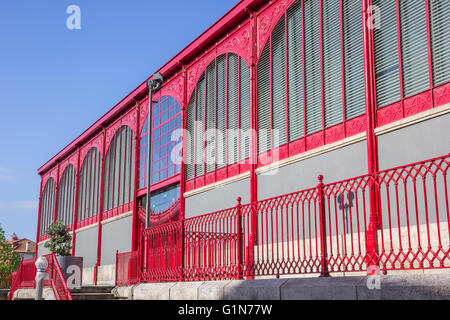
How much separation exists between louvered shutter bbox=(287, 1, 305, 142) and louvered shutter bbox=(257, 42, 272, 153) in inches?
40.1

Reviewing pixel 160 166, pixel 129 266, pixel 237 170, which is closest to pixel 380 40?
pixel 237 170

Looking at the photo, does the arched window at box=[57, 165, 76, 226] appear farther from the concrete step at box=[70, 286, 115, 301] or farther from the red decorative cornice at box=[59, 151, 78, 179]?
the concrete step at box=[70, 286, 115, 301]

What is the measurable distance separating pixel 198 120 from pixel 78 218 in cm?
1527

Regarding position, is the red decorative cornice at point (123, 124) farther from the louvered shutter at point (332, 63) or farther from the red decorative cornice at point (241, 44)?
the louvered shutter at point (332, 63)

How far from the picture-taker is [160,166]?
2305cm

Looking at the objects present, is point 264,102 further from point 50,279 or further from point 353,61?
point 50,279

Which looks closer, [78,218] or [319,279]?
[319,279]

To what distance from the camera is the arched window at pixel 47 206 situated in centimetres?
3691

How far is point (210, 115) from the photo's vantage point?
61.7ft

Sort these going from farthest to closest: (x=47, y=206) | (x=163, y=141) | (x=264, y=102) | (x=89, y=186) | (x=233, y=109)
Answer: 1. (x=47, y=206)
2. (x=89, y=186)
3. (x=163, y=141)
4. (x=233, y=109)
5. (x=264, y=102)

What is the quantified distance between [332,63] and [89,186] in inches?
797

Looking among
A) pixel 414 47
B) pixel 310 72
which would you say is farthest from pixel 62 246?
pixel 414 47

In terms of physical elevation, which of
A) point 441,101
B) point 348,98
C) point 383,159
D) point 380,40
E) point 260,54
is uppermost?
point 260,54

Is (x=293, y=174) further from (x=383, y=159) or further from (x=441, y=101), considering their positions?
(x=441, y=101)
